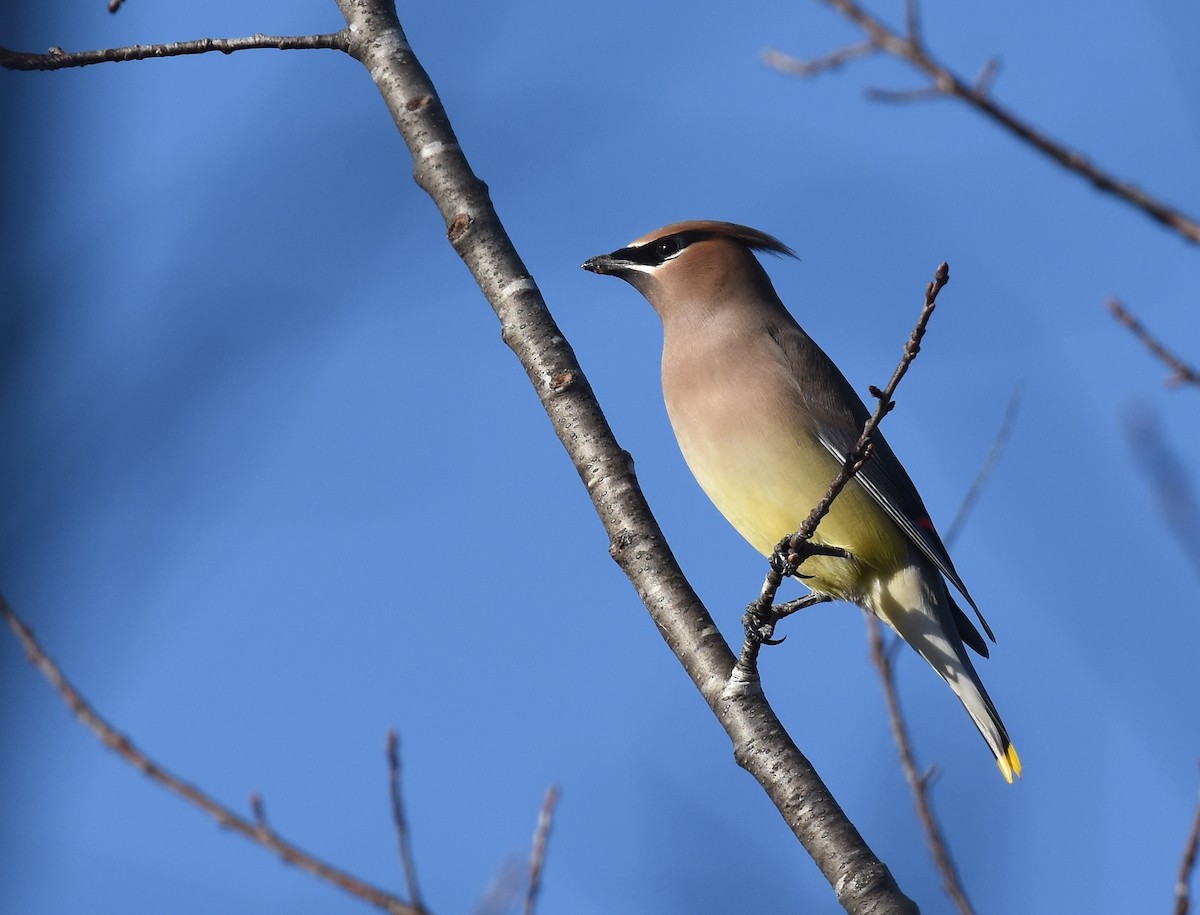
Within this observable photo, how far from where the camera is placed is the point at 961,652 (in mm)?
4281

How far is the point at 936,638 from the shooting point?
4.21 meters

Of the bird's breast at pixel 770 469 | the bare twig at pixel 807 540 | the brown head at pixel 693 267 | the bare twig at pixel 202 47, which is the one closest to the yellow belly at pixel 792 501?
the bird's breast at pixel 770 469

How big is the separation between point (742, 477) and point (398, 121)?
1.42m

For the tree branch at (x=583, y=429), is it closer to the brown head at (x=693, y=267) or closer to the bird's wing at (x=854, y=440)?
the bird's wing at (x=854, y=440)

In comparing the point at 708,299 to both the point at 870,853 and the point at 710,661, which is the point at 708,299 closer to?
the point at 710,661

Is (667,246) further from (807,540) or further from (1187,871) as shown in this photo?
(1187,871)

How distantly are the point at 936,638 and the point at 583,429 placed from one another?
1.69m

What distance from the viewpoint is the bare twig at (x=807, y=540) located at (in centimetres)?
211

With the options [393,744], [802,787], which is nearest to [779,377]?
[802,787]

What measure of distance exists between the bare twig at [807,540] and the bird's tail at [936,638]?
1053 mm

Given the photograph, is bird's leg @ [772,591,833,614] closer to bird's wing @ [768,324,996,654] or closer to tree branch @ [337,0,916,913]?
tree branch @ [337,0,916,913]

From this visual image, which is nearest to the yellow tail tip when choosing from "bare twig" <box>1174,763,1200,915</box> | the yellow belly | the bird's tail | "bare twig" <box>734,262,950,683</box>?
the bird's tail

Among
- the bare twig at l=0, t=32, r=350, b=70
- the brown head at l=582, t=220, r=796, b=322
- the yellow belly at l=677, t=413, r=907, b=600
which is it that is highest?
the bare twig at l=0, t=32, r=350, b=70

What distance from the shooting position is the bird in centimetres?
400
